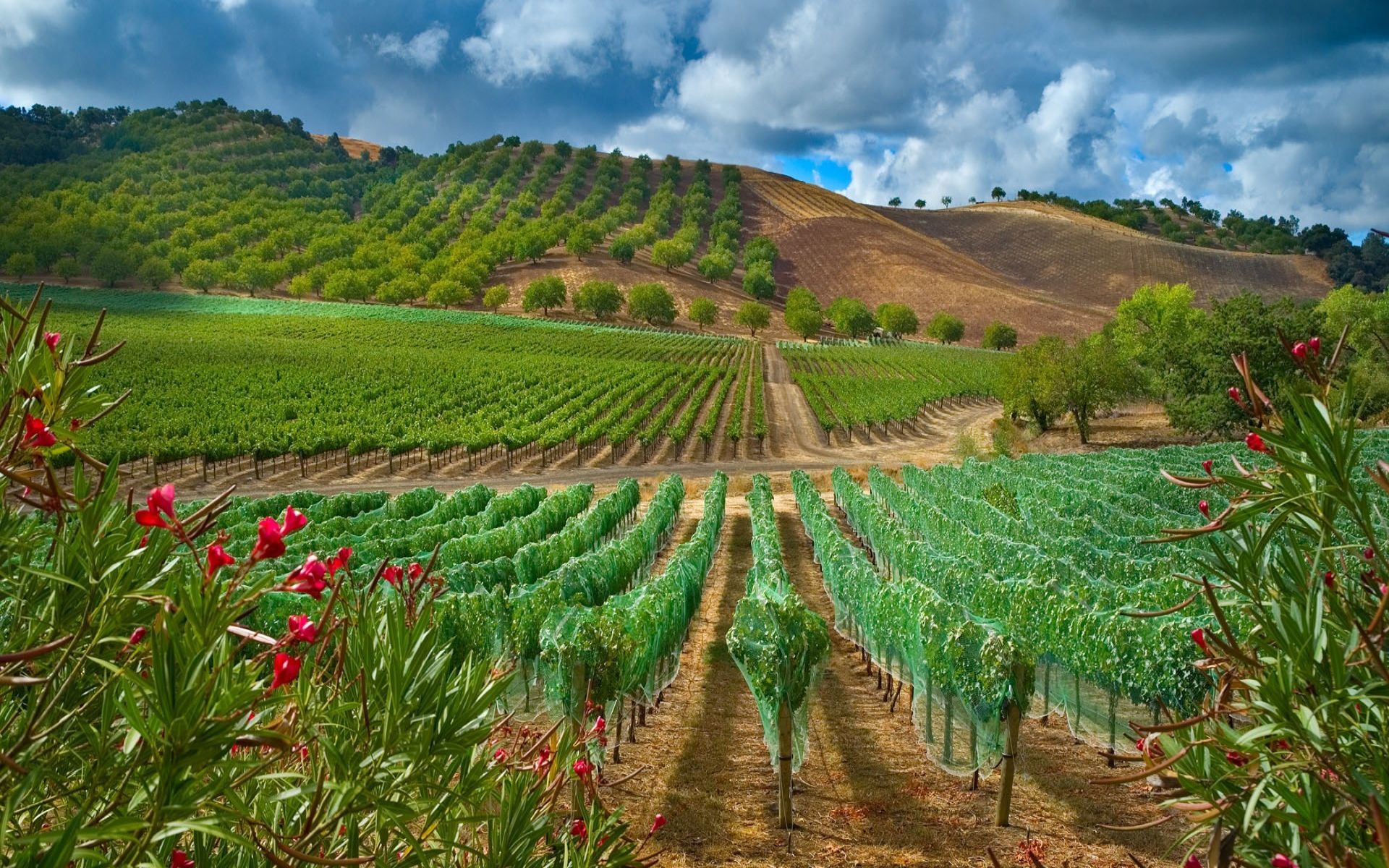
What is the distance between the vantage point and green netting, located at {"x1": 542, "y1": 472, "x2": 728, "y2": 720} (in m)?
10.6

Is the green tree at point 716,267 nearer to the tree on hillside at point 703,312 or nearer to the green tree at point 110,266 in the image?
the tree on hillside at point 703,312

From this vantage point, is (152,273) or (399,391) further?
(152,273)

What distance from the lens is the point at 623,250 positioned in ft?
420

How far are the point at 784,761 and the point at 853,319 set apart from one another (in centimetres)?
10206

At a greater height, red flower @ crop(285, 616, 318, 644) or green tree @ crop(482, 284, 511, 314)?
green tree @ crop(482, 284, 511, 314)

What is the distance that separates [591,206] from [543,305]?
52953 millimetres

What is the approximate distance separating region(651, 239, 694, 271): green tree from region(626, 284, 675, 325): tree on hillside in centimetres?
2237

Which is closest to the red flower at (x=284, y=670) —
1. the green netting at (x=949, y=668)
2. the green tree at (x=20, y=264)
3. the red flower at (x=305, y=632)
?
the red flower at (x=305, y=632)

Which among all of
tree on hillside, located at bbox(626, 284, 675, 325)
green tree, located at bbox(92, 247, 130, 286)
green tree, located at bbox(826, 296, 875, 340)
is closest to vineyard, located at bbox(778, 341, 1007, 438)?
green tree, located at bbox(826, 296, 875, 340)

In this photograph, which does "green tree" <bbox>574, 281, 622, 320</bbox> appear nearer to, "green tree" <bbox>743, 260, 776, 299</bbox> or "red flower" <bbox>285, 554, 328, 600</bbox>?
"green tree" <bbox>743, 260, 776, 299</bbox>

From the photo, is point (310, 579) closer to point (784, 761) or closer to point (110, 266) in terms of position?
point (784, 761)

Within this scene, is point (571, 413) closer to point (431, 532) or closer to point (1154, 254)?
point (431, 532)

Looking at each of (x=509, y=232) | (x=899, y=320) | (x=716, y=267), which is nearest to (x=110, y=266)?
(x=509, y=232)

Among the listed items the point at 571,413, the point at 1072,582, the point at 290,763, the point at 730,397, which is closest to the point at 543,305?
the point at 730,397
